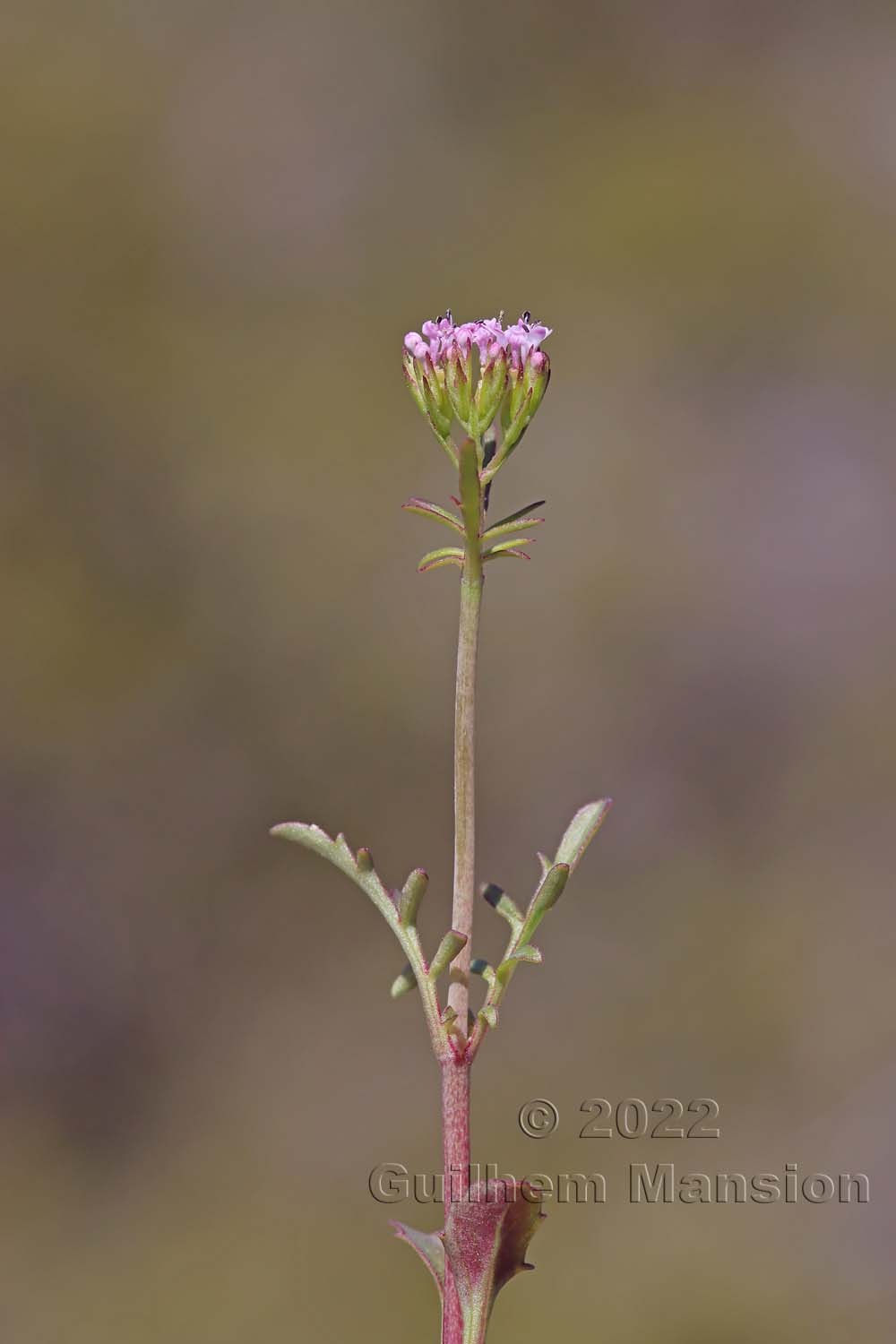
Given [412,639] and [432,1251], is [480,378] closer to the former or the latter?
[432,1251]

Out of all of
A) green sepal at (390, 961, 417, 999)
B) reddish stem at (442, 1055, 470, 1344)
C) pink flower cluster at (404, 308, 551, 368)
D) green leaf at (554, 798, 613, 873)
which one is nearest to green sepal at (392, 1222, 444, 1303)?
reddish stem at (442, 1055, 470, 1344)

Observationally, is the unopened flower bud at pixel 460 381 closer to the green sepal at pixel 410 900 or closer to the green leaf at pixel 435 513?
the green leaf at pixel 435 513

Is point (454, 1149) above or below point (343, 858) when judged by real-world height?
below

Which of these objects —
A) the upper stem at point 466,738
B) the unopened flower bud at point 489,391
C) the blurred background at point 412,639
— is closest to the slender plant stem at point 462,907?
the upper stem at point 466,738

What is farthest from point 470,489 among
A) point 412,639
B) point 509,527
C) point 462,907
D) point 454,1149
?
point 412,639

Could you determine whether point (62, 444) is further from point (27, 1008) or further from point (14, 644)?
point (27, 1008)
